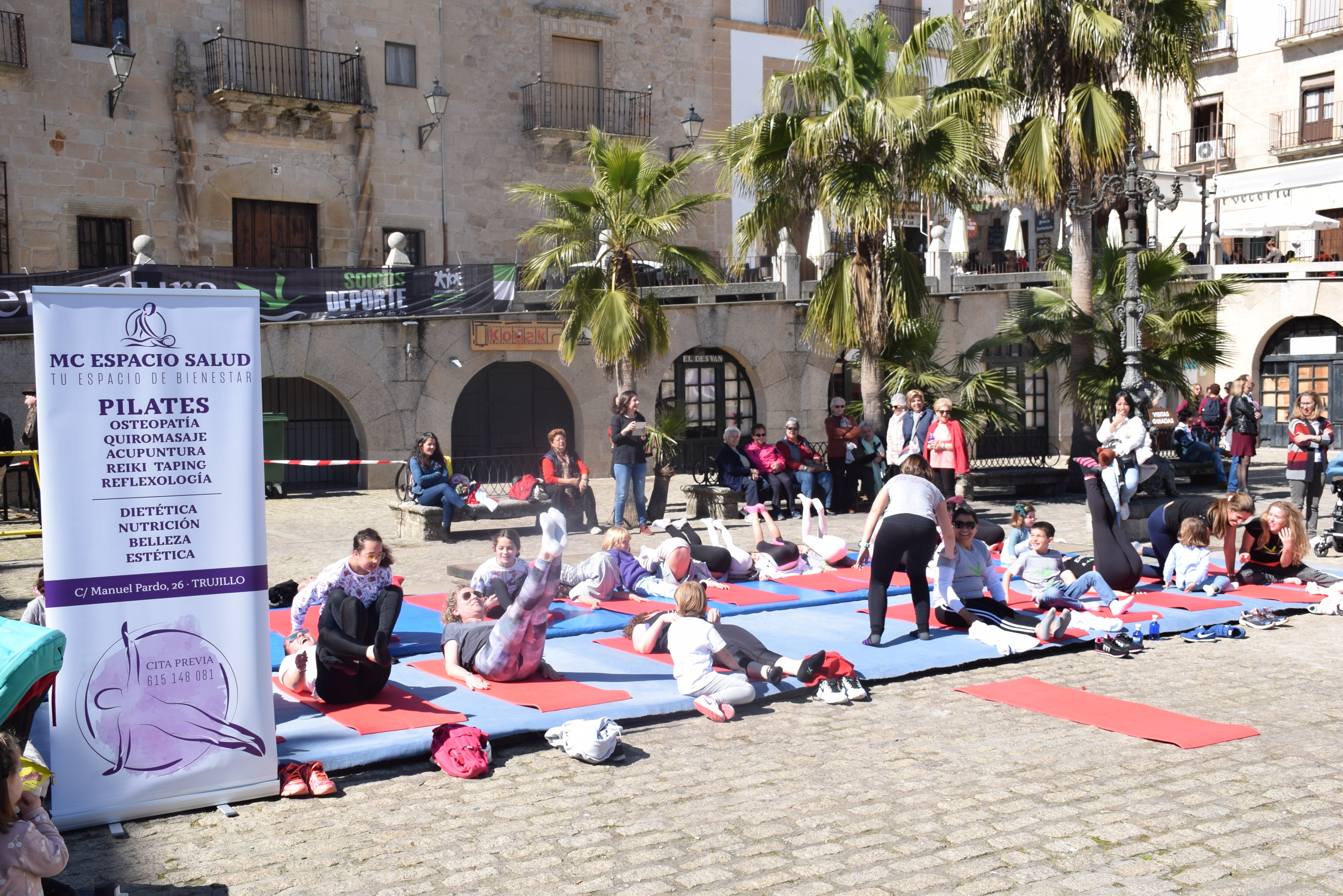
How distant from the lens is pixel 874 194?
1631 centimetres

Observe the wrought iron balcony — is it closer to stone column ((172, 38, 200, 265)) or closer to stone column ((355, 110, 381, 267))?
stone column ((355, 110, 381, 267))

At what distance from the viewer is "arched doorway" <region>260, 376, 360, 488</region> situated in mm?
23297

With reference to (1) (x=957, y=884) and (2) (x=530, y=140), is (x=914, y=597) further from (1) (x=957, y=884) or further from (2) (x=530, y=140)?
(2) (x=530, y=140)

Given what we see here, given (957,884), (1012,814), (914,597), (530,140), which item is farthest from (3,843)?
(530,140)

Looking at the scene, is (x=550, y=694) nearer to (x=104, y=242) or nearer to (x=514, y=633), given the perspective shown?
(x=514, y=633)

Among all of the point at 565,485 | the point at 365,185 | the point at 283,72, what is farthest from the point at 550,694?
the point at 283,72

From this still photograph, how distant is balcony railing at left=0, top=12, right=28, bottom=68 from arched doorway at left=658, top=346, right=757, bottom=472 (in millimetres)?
12536

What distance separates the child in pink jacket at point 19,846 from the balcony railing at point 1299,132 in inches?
1373

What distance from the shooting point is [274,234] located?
965 inches

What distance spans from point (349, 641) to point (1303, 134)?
33319 mm

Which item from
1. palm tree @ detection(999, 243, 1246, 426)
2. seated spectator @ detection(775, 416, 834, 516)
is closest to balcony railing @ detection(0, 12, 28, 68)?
seated spectator @ detection(775, 416, 834, 516)

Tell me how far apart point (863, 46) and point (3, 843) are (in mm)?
14866

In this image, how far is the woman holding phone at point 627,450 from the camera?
15.6m

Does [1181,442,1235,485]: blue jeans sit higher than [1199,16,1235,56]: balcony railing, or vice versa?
[1199,16,1235,56]: balcony railing
